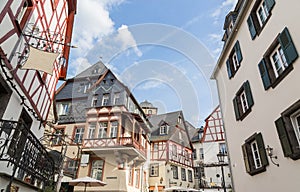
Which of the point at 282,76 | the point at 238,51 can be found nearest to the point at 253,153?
the point at 282,76

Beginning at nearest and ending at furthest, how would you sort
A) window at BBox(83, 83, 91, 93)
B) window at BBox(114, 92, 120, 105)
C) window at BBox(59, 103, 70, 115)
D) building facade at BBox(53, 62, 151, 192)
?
building facade at BBox(53, 62, 151, 192) → window at BBox(114, 92, 120, 105) → window at BBox(59, 103, 70, 115) → window at BBox(83, 83, 91, 93)

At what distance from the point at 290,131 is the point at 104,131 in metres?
10.6

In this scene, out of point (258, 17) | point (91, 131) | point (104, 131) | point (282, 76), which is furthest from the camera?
point (91, 131)

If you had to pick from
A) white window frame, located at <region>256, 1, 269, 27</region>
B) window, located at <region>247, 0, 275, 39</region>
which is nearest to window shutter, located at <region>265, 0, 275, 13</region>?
window, located at <region>247, 0, 275, 39</region>

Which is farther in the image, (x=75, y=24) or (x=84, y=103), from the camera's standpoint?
(x=84, y=103)

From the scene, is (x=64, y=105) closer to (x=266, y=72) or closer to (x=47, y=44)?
(x=47, y=44)

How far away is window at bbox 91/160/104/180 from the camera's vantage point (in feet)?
41.6

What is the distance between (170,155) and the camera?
61.6 feet

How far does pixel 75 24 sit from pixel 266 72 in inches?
312

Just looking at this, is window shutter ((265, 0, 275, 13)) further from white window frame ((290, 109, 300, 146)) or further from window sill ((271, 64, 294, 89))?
white window frame ((290, 109, 300, 146))

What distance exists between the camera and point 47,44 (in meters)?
6.25

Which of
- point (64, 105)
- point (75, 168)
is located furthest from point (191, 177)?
point (64, 105)

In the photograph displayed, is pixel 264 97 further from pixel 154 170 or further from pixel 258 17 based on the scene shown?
pixel 154 170

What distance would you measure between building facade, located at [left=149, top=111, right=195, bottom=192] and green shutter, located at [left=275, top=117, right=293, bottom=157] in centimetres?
1341
